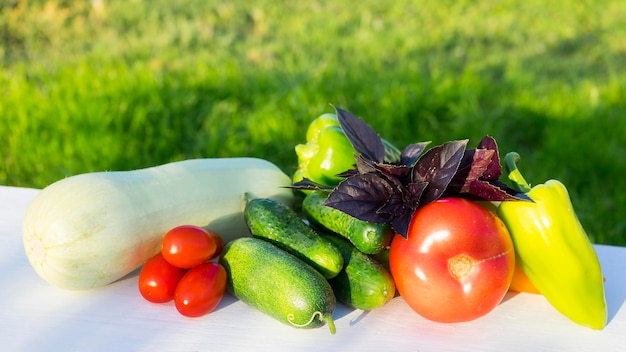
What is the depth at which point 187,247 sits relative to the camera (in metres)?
1.59

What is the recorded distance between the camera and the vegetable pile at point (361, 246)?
1479 millimetres

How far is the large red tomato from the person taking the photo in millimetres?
1459

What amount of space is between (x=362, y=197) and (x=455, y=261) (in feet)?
0.81

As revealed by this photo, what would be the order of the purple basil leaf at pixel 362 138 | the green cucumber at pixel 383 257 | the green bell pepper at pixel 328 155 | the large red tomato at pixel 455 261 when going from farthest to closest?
the green bell pepper at pixel 328 155
the purple basil leaf at pixel 362 138
the green cucumber at pixel 383 257
the large red tomato at pixel 455 261

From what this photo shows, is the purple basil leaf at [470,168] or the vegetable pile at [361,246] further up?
the purple basil leaf at [470,168]

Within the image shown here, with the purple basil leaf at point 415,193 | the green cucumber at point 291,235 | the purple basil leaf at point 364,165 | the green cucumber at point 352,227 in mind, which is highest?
the purple basil leaf at point 364,165

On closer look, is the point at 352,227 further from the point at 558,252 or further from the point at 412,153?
the point at 558,252

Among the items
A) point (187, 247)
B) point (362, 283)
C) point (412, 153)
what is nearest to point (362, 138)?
point (412, 153)

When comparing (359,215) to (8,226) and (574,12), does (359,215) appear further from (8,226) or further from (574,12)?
(574,12)

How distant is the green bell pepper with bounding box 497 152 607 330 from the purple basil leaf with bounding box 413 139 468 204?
7.3 inches

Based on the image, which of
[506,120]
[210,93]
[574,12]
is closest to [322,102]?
[210,93]

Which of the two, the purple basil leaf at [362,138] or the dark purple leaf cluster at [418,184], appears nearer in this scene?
the dark purple leaf cluster at [418,184]

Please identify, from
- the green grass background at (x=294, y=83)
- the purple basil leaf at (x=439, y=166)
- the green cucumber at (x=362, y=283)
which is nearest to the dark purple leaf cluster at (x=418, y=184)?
the purple basil leaf at (x=439, y=166)

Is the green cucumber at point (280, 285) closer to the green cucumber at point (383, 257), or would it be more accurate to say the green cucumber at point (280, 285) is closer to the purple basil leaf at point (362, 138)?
the green cucumber at point (383, 257)
